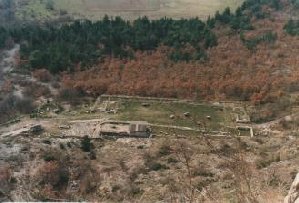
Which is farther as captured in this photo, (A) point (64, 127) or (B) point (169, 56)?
(B) point (169, 56)

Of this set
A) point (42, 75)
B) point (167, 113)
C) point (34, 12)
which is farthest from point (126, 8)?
point (167, 113)

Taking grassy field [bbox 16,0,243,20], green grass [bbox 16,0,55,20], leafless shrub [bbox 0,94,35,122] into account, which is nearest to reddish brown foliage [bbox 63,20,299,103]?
leafless shrub [bbox 0,94,35,122]

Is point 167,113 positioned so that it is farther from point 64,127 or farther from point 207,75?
point 64,127

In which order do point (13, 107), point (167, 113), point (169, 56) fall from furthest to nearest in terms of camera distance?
point (169, 56), point (167, 113), point (13, 107)

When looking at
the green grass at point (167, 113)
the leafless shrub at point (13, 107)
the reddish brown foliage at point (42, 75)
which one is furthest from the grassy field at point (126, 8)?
the leafless shrub at point (13, 107)

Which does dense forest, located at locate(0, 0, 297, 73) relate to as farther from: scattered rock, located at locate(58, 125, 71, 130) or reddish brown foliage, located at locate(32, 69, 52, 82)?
scattered rock, located at locate(58, 125, 71, 130)

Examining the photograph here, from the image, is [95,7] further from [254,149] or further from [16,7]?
[254,149]
